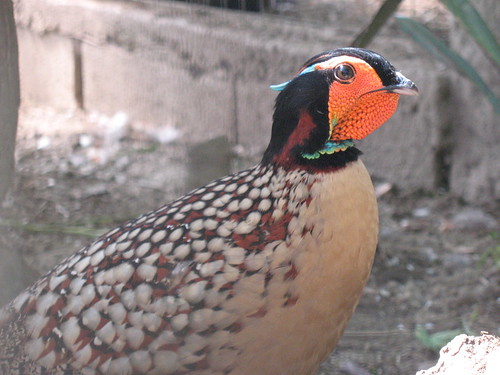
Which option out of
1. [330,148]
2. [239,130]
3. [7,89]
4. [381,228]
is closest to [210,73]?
[239,130]

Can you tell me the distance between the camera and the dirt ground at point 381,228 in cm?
304

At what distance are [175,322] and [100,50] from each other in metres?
3.47

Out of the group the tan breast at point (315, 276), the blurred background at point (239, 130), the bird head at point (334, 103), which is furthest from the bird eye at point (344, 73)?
the blurred background at point (239, 130)

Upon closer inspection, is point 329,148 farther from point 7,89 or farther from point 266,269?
point 7,89

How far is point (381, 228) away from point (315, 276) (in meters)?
2.00

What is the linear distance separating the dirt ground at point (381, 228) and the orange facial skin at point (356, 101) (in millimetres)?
1177

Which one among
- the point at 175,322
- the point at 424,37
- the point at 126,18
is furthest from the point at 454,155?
the point at 175,322

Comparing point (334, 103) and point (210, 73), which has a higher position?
point (334, 103)

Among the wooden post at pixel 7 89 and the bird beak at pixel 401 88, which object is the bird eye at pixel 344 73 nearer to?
the bird beak at pixel 401 88

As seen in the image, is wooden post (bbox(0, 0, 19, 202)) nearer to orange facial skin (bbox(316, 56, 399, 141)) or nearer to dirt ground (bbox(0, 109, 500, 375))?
dirt ground (bbox(0, 109, 500, 375))

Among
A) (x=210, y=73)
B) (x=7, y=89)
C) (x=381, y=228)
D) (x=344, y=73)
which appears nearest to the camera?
(x=344, y=73)

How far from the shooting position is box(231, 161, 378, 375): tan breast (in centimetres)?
195

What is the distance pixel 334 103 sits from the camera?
6.33 ft

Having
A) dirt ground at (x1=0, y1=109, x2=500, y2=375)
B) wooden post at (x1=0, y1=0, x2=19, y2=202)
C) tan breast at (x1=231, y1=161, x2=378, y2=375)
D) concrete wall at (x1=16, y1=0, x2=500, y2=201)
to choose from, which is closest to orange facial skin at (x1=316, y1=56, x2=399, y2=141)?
tan breast at (x1=231, y1=161, x2=378, y2=375)
